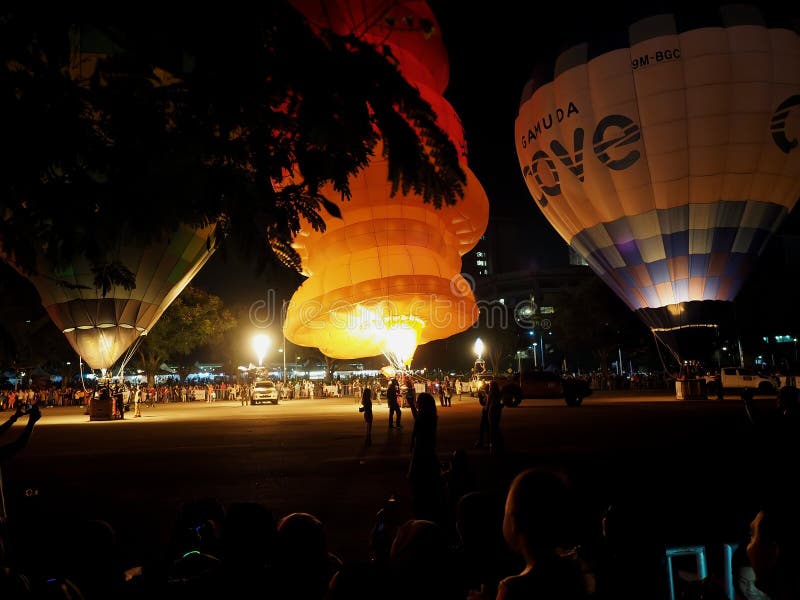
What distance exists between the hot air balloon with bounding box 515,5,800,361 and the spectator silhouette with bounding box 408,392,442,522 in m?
20.0

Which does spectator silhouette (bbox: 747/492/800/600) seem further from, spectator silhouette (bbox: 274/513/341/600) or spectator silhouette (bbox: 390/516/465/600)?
spectator silhouette (bbox: 274/513/341/600)

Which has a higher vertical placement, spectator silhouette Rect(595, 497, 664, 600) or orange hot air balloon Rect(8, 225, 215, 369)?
orange hot air balloon Rect(8, 225, 215, 369)

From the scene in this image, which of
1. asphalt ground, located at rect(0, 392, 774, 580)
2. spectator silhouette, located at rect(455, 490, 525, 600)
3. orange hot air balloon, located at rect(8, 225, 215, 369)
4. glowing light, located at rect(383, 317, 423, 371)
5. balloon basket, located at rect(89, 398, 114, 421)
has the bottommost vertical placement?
asphalt ground, located at rect(0, 392, 774, 580)

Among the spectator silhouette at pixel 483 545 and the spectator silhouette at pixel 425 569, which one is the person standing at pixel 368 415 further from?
the spectator silhouette at pixel 425 569

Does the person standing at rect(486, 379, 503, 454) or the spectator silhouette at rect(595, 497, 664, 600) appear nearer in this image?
the spectator silhouette at rect(595, 497, 664, 600)

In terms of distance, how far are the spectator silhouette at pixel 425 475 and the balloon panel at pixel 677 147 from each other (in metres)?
20.0

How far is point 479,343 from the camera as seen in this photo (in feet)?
232

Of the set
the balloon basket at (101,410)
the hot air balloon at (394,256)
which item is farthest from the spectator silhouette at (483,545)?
the balloon basket at (101,410)

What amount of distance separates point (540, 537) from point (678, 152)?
2394 cm

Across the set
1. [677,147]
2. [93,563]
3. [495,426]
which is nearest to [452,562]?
[93,563]

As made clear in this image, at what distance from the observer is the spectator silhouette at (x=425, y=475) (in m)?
5.88

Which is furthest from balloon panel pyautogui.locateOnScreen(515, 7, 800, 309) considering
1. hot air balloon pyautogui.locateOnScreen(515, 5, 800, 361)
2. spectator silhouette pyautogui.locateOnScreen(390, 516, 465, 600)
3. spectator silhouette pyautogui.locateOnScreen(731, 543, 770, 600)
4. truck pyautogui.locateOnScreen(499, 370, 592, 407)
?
spectator silhouette pyautogui.locateOnScreen(390, 516, 465, 600)

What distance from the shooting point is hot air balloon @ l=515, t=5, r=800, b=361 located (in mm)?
21750

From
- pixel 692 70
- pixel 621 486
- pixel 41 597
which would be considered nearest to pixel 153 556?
pixel 41 597
